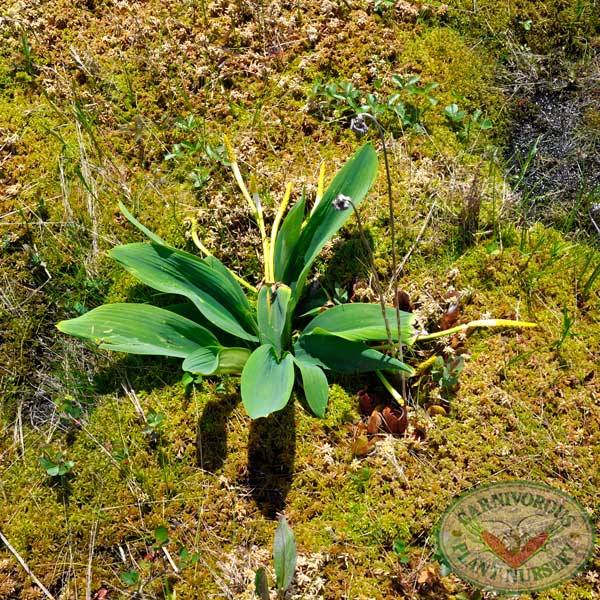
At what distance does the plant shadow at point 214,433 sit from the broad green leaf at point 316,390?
0.44 metres

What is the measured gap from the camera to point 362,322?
9.17 feet

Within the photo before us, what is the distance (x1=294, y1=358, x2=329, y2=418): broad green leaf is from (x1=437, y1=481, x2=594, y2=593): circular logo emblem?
635 mm

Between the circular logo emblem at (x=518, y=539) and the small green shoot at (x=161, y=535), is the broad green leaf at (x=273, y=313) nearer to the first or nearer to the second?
the small green shoot at (x=161, y=535)

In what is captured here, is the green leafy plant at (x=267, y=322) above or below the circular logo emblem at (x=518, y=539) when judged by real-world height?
above

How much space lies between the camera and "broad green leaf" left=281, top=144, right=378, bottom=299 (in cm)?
296

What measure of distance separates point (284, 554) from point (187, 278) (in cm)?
124

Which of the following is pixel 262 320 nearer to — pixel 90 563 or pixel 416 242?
pixel 416 242

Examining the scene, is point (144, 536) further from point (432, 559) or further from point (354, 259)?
point (354, 259)

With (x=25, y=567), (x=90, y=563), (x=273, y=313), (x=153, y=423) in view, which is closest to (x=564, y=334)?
(x=273, y=313)

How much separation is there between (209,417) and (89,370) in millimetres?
630

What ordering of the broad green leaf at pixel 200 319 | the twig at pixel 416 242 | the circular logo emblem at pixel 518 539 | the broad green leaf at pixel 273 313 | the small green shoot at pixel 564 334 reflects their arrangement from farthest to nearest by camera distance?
the twig at pixel 416 242, the broad green leaf at pixel 200 319, the small green shoot at pixel 564 334, the broad green leaf at pixel 273 313, the circular logo emblem at pixel 518 539

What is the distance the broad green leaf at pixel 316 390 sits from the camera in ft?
8.49

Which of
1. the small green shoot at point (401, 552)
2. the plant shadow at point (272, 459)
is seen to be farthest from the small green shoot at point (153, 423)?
the small green shoot at point (401, 552)

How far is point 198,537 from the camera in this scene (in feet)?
8.74
